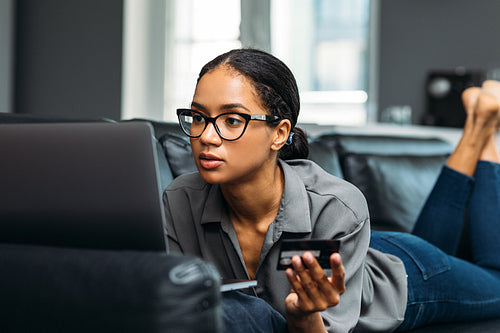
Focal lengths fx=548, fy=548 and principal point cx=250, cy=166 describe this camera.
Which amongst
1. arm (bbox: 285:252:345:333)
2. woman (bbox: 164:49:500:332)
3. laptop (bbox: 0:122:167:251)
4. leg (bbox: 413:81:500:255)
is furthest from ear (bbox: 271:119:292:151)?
leg (bbox: 413:81:500:255)

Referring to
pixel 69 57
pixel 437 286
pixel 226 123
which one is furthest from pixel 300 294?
pixel 69 57

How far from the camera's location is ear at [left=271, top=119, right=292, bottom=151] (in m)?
1.15

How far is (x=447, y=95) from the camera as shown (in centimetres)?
425

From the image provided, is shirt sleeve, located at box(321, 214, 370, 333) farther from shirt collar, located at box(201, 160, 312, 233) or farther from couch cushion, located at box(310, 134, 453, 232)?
couch cushion, located at box(310, 134, 453, 232)

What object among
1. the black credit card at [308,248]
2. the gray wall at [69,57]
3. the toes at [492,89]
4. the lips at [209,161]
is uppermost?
the gray wall at [69,57]

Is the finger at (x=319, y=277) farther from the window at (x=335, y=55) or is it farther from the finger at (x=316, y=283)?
the window at (x=335, y=55)

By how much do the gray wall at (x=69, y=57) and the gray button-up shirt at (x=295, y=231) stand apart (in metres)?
2.32

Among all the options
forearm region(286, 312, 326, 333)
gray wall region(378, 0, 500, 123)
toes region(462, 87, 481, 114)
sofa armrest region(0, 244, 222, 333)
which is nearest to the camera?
sofa armrest region(0, 244, 222, 333)

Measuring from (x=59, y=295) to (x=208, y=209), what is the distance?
574 millimetres

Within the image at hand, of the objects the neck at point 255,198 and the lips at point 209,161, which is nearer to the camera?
the lips at point 209,161

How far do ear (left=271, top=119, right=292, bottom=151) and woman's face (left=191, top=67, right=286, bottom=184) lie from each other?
39mm

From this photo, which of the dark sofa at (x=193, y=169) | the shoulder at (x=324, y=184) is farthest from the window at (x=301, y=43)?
the shoulder at (x=324, y=184)

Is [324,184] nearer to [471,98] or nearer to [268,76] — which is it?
[268,76]

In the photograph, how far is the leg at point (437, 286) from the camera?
4.75ft
